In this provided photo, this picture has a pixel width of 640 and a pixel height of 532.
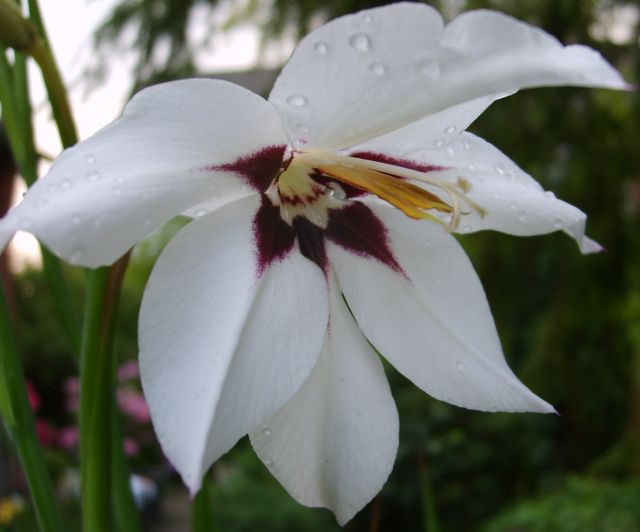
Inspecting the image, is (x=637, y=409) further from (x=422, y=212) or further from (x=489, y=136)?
(x=422, y=212)

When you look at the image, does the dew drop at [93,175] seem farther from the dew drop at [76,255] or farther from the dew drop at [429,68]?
the dew drop at [429,68]

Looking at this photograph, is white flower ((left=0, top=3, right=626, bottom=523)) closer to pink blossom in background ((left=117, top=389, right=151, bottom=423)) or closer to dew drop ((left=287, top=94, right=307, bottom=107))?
dew drop ((left=287, top=94, right=307, bottom=107))

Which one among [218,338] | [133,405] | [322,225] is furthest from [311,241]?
[133,405]

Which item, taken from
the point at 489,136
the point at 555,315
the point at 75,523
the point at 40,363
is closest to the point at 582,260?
the point at 555,315

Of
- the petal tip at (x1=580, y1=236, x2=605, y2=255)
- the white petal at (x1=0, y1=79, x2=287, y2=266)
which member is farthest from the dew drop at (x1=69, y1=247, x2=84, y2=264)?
the petal tip at (x1=580, y1=236, x2=605, y2=255)

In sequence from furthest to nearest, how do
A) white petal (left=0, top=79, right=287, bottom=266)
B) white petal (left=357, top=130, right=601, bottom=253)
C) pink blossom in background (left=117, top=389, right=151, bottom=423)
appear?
pink blossom in background (left=117, top=389, right=151, bottom=423) → white petal (left=357, top=130, right=601, bottom=253) → white petal (left=0, top=79, right=287, bottom=266)

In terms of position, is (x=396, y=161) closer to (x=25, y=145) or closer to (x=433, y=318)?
(x=433, y=318)

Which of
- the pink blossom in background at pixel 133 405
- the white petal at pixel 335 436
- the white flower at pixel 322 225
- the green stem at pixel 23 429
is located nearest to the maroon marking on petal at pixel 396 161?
the white flower at pixel 322 225
